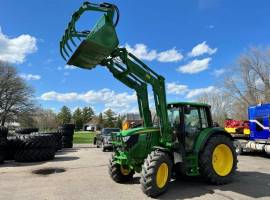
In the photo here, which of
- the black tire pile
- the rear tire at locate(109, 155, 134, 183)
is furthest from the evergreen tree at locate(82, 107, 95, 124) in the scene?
the rear tire at locate(109, 155, 134, 183)

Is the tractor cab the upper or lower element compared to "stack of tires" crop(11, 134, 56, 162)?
upper

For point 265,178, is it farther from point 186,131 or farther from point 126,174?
point 126,174

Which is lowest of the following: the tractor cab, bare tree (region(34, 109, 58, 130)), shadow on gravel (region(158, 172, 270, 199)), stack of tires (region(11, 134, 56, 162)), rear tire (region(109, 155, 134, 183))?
shadow on gravel (region(158, 172, 270, 199))

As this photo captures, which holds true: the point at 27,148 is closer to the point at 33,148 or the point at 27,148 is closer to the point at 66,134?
the point at 33,148

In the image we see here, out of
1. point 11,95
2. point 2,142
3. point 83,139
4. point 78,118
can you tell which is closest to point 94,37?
point 2,142

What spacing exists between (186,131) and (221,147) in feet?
4.39

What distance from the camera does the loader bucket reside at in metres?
8.21

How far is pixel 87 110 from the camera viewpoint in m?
140

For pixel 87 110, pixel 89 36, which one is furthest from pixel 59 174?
pixel 87 110

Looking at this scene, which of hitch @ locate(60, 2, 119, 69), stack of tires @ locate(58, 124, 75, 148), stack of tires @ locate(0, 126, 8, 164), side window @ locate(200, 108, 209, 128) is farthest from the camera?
stack of tires @ locate(58, 124, 75, 148)

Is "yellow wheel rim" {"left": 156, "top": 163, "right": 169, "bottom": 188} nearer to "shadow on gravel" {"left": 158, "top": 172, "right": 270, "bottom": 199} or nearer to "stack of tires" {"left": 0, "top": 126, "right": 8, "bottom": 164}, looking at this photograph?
"shadow on gravel" {"left": 158, "top": 172, "right": 270, "bottom": 199}

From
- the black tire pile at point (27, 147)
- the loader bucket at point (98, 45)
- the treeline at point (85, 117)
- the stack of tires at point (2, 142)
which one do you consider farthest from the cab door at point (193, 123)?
the treeline at point (85, 117)

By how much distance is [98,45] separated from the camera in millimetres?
8258

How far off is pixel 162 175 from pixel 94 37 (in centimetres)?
394
